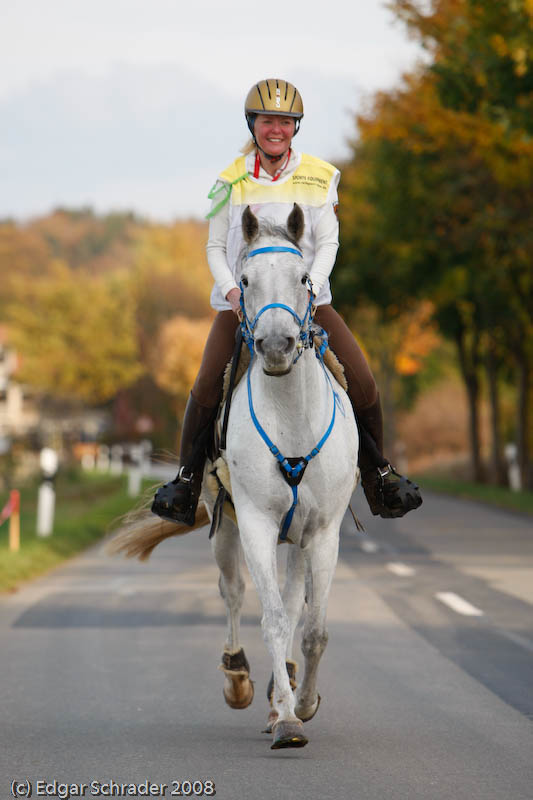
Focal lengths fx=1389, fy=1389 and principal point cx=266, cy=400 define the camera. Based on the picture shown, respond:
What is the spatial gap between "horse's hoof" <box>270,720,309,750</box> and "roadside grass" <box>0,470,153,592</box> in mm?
2759

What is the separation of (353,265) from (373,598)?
26176 mm

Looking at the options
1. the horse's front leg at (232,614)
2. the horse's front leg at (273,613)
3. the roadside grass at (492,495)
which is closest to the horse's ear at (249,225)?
the horse's front leg at (273,613)

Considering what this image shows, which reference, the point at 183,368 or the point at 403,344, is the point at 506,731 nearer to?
the point at 403,344

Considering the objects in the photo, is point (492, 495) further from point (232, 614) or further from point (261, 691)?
point (232, 614)

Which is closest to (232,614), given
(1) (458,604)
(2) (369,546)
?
(1) (458,604)

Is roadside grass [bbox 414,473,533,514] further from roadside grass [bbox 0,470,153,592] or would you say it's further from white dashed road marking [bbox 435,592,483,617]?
white dashed road marking [bbox 435,592,483,617]

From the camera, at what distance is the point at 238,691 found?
737 cm

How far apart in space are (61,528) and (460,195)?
11.9 metres

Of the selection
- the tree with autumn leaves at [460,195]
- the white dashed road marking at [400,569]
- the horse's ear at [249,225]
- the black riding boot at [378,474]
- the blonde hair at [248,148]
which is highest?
the tree with autumn leaves at [460,195]

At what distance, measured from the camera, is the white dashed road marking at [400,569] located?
49.6 feet

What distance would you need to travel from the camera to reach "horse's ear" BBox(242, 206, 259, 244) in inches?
249

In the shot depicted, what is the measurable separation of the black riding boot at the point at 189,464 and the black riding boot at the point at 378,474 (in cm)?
85

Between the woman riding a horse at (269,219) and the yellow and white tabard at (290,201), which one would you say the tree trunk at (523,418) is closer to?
the woman riding a horse at (269,219)

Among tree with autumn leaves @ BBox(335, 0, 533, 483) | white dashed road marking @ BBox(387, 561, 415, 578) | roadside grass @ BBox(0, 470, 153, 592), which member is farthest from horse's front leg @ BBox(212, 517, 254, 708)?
tree with autumn leaves @ BBox(335, 0, 533, 483)
